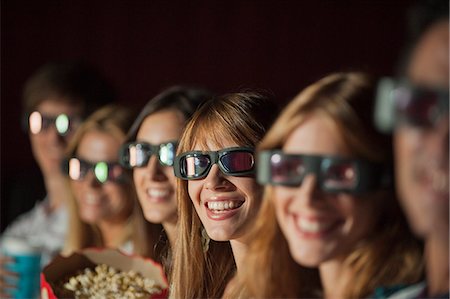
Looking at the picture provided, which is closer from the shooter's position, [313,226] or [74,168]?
[313,226]

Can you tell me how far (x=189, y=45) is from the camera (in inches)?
163

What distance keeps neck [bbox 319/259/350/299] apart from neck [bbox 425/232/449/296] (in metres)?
0.14

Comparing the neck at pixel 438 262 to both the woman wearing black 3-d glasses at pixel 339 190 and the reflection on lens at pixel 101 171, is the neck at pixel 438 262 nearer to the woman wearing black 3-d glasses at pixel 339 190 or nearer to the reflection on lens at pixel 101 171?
the woman wearing black 3-d glasses at pixel 339 190

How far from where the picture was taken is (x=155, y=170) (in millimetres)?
2125

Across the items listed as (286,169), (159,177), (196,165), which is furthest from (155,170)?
(286,169)

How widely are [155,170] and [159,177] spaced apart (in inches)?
1.0

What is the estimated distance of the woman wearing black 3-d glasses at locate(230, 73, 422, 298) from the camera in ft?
4.17

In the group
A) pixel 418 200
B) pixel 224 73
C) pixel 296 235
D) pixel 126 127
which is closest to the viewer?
pixel 418 200

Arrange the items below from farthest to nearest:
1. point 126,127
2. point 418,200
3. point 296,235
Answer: point 126,127
point 296,235
point 418,200

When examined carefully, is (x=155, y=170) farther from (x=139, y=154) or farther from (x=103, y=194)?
(x=103, y=194)

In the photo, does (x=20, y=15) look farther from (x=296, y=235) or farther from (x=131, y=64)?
(x=296, y=235)

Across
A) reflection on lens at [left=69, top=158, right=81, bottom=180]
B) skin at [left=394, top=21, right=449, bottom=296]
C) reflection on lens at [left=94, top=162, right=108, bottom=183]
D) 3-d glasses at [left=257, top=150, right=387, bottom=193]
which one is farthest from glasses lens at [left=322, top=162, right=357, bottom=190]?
reflection on lens at [left=69, top=158, right=81, bottom=180]

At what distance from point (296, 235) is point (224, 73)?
2806 mm

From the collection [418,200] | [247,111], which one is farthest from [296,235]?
[247,111]
